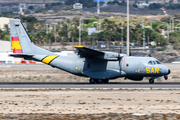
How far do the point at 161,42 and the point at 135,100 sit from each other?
10063 centimetres

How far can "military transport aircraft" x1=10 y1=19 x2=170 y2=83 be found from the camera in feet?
103

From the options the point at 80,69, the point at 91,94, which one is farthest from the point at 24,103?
the point at 80,69

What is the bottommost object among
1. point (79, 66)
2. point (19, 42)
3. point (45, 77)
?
point (45, 77)

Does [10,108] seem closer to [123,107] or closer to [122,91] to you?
[123,107]

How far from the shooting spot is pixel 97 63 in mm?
32375

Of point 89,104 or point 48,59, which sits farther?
point 48,59

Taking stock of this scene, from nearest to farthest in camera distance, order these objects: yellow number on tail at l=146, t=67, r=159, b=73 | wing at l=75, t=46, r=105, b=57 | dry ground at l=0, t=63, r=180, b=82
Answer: wing at l=75, t=46, r=105, b=57, yellow number on tail at l=146, t=67, r=159, b=73, dry ground at l=0, t=63, r=180, b=82

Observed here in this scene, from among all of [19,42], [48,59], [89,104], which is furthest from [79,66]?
[89,104]

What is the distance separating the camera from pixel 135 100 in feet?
68.7

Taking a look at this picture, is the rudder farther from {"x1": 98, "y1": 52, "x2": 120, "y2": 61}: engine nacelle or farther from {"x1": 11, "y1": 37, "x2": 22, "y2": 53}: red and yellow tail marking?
{"x1": 98, "y1": 52, "x2": 120, "y2": 61}: engine nacelle

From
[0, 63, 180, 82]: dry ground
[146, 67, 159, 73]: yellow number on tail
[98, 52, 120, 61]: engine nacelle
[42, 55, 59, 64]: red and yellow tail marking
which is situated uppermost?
[98, 52, 120, 61]: engine nacelle

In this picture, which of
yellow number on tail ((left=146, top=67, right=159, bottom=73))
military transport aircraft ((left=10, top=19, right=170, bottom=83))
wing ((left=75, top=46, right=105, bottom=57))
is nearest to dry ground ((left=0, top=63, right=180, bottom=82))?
military transport aircraft ((left=10, top=19, right=170, bottom=83))

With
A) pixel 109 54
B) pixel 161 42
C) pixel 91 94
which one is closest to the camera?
pixel 91 94

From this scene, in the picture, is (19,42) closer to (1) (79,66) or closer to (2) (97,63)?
(1) (79,66)
